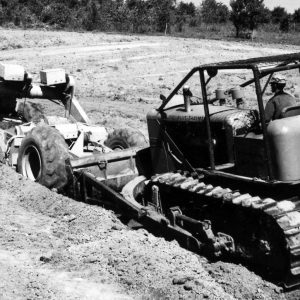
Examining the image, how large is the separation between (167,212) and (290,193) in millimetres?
1659

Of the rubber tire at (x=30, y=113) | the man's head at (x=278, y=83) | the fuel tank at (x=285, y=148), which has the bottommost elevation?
the rubber tire at (x=30, y=113)

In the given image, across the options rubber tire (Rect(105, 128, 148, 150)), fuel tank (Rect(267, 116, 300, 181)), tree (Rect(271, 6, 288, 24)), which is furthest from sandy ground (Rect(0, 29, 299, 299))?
tree (Rect(271, 6, 288, 24))

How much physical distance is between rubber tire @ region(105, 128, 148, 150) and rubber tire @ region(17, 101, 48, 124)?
57.0 inches

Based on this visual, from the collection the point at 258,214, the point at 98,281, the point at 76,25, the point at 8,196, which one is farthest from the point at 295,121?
the point at 76,25

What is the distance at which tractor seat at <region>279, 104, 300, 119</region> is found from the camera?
605 centimetres

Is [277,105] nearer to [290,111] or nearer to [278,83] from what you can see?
[290,111]

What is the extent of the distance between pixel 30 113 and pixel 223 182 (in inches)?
221

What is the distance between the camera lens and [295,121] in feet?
19.0

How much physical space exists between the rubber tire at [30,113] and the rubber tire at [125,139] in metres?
1.45

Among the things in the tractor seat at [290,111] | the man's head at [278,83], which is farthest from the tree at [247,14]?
the tractor seat at [290,111]

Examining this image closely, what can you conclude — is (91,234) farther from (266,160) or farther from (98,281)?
(266,160)

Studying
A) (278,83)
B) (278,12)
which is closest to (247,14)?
(278,12)

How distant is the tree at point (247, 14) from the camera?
48.3m

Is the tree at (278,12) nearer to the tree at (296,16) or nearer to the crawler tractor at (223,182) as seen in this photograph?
the tree at (296,16)
